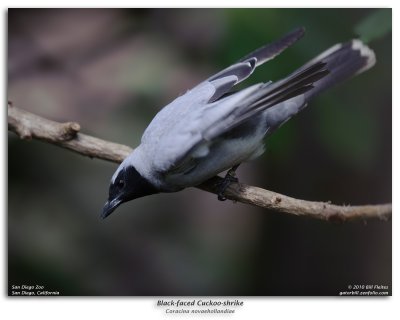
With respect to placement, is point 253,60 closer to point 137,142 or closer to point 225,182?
point 225,182

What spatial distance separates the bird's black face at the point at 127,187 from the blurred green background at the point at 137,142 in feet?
1.93

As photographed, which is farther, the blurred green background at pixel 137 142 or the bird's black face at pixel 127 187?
the blurred green background at pixel 137 142

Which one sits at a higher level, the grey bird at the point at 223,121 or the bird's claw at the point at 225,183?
the grey bird at the point at 223,121

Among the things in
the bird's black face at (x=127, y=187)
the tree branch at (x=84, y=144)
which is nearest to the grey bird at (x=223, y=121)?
the bird's black face at (x=127, y=187)

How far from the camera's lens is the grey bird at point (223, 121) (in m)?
3.05

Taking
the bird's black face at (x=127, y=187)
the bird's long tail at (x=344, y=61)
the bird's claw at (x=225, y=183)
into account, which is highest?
the bird's long tail at (x=344, y=61)

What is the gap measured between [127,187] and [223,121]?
75 centimetres

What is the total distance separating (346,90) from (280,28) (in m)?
0.54

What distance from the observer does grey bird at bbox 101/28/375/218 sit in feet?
10.0

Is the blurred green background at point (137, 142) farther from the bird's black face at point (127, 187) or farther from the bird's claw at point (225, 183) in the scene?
the bird's black face at point (127, 187)

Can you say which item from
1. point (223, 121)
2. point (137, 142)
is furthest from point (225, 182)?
point (137, 142)

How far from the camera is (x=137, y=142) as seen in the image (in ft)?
14.5

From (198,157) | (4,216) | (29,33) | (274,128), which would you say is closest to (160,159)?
(198,157)

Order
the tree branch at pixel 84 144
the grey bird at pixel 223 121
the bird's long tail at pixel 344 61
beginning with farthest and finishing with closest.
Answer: the bird's long tail at pixel 344 61 → the tree branch at pixel 84 144 → the grey bird at pixel 223 121
